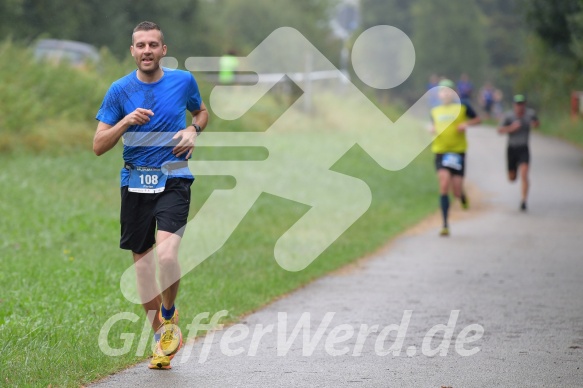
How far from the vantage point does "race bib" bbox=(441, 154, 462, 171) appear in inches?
638

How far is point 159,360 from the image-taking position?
22.6ft

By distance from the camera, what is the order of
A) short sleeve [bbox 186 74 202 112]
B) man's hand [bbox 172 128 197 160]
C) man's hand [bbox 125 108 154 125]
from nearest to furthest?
man's hand [bbox 125 108 154 125], man's hand [bbox 172 128 197 160], short sleeve [bbox 186 74 202 112]

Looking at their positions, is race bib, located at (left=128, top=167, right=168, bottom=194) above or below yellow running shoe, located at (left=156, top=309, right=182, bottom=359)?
above

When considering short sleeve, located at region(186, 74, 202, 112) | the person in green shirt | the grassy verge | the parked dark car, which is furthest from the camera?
the person in green shirt

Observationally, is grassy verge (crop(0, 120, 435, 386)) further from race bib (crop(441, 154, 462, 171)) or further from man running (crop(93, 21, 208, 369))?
race bib (crop(441, 154, 462, 171))

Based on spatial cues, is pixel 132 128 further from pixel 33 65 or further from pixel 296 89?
pixel 296 89

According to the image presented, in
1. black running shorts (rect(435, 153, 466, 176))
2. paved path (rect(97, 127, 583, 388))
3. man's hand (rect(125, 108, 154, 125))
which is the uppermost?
man's hand (rect(125, 108, 154, 125))

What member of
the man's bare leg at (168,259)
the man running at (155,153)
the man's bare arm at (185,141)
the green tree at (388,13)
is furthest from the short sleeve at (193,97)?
the green tree at (388,13)

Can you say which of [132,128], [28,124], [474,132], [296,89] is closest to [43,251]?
[132,128]

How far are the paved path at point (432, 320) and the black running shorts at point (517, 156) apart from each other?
2.71m

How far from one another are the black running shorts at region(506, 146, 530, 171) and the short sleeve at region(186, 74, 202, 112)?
42.7 ft

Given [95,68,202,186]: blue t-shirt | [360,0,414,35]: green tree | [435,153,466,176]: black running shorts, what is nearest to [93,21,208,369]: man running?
[95,68,202,186]: blue t-shirt

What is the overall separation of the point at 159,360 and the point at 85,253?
16.3 feet

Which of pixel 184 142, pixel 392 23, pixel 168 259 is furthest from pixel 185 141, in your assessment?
pixel 392 23
